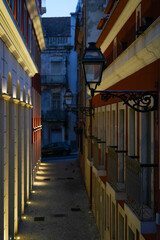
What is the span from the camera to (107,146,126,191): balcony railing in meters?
8.86

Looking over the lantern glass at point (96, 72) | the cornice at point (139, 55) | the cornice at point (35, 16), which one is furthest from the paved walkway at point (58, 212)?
the cornice at point (35, 16)

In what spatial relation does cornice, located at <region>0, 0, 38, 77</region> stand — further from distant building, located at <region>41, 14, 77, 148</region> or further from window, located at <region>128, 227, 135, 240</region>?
distant building, located at <region>41, 14, 77, 148</region>

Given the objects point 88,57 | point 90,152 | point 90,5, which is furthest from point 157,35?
point 90,5

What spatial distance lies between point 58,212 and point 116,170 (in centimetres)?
794

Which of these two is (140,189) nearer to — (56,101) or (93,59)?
(93,59)

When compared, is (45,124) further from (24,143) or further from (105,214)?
(105,214)

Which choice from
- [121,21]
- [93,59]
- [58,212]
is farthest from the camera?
[58,212]

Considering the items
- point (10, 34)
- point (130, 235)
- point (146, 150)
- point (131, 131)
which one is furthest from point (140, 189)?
point (10, 34)

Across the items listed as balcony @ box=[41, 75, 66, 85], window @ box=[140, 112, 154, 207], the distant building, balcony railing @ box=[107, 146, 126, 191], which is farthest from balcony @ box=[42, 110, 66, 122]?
window @ box=[140, 112, 154, 207]

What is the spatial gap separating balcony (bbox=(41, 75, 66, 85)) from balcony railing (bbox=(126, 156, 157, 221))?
35.3 m

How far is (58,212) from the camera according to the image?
16.0 meters

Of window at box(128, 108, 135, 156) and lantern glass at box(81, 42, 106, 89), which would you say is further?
window at box(128, 108, 135, 156)

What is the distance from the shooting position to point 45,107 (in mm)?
41344

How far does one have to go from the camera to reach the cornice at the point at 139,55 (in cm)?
546
